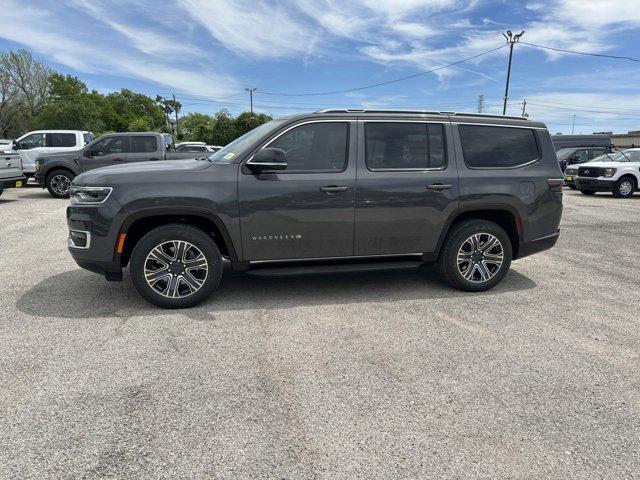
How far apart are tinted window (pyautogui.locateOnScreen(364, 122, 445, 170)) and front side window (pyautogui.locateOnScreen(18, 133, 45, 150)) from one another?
15.6 meters

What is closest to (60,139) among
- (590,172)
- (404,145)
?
(404,145)

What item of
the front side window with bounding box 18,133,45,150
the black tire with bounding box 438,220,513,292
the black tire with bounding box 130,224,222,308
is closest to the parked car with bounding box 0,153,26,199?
the front side window with bounding box 18,133,45,150

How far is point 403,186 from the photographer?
449 centimetres

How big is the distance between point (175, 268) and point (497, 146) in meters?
3.69

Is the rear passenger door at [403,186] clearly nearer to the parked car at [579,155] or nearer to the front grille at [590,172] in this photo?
the front grille at [590,172]

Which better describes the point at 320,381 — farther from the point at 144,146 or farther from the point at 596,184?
the point at 596,184

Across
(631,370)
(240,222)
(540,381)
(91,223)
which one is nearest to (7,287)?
(91,223)

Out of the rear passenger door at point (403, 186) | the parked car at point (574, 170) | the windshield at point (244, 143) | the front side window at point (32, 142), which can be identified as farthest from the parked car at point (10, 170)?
the parked car at point (574, 170)

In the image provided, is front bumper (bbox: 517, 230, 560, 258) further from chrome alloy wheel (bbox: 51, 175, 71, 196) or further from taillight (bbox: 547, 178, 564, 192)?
chrome alloy wheel (bbox: 51, 175, 71, 196)

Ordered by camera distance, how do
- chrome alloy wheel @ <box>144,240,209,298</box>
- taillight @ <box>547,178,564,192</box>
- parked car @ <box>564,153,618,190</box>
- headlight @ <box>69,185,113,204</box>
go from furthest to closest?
parked car @ <box>564,153,618,190</box>
taillight @ <box>547,178,564,192</box>
chrome alloy wheel @ <box>144,240,209,298</box>
headlight @ <box>69,185,113,204</box>

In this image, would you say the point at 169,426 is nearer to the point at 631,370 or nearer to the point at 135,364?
the point at 135,364

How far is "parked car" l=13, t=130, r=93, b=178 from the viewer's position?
616 inches

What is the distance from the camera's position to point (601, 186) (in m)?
15.5

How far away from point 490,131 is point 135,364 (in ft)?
13.9
